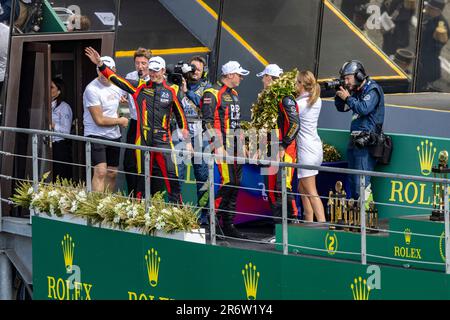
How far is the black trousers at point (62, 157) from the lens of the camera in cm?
1446

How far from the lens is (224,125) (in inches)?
510

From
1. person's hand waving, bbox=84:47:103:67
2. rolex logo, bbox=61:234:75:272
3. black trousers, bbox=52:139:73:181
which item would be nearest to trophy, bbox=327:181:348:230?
rolex logo, bbox=61:234:75:272

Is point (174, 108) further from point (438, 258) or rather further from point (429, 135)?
point (438, 258)

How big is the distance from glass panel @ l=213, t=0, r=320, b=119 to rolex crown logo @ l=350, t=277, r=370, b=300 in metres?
6.23

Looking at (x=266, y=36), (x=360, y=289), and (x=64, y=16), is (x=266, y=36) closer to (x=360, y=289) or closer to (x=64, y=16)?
(x=64, y=16)

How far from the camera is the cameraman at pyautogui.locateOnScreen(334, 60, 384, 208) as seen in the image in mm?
12414

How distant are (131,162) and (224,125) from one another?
4.75 ft

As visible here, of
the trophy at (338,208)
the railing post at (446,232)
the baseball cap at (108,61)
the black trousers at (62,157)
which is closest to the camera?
the railing post at (446,232)

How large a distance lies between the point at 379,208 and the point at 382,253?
2301mm

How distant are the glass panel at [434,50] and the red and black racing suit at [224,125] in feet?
11.2

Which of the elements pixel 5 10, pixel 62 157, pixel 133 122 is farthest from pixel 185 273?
pixel 5 10

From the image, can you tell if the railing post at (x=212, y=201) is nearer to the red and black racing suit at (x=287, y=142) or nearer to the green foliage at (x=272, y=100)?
the red and black racing suit at (x=287, y=142)

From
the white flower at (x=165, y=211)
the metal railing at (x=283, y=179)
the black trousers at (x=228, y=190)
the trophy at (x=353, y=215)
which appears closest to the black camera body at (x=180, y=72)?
the metal railing at (x=283, y=179)
